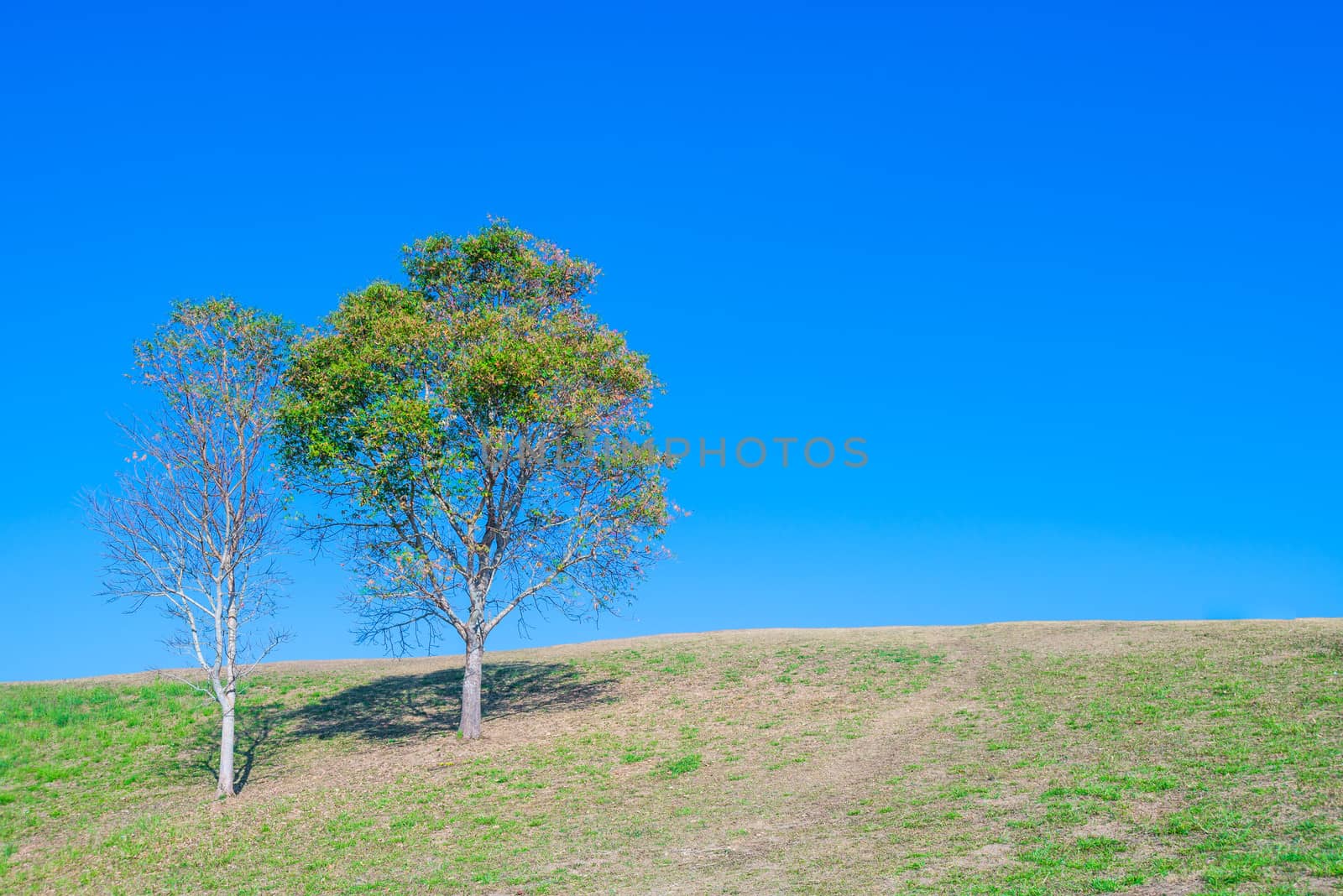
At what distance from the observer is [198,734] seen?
3872 centimetres

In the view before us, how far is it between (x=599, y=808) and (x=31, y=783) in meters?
23.2

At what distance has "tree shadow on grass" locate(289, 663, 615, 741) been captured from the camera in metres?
37.2

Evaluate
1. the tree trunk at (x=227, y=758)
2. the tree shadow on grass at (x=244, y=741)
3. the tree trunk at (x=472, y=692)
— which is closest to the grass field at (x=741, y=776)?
the tree shadow on grass at (x=244, y=741)

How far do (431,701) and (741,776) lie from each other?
765 inches

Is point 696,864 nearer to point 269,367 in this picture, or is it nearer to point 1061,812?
point 1061,812

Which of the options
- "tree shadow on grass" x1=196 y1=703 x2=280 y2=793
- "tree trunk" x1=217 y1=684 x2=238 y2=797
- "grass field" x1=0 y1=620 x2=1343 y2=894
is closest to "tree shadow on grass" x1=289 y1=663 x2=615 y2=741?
"grass field" x1=0 y1=620 x2=1343 y2=894

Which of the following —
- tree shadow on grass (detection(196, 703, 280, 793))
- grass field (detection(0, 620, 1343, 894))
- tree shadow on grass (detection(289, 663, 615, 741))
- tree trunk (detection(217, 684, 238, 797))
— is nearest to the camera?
grass field (detection(0, 620, 1343, 894))

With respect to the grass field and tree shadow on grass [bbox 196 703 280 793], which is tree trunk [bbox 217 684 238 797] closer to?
the grass field

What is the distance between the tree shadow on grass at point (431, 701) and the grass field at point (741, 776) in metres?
0.24

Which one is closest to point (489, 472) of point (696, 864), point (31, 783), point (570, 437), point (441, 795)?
point (570, 437)

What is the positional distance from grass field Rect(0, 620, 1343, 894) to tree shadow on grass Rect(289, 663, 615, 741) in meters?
0.24

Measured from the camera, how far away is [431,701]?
135 feet

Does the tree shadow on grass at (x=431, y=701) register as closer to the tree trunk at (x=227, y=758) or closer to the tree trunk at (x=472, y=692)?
the tree trunk at (x=472, y=692)

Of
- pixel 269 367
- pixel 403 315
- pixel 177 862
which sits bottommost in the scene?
pixel 177 862
